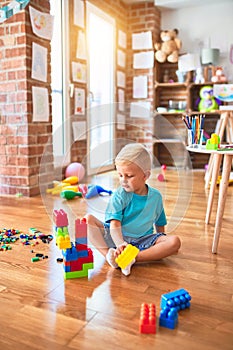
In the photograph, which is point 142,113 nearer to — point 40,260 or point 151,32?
point 151,32

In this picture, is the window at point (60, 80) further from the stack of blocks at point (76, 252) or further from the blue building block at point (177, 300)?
the blue building block at point (177, 300)

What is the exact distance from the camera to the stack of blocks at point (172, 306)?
0.86m

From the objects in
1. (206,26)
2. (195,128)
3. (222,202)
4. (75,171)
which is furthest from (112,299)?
(206,26)

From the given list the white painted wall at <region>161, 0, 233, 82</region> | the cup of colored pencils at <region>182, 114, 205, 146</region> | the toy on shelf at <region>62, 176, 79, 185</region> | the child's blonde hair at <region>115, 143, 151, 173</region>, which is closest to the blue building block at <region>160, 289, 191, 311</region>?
the child's blonde hair at <region>115, 143, 151, 173</region>

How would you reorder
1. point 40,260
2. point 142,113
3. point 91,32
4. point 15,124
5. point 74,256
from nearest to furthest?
point 74,256 → point 40,260 → point 15,124 → point 91,32 → point 142,113

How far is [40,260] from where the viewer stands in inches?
51.1

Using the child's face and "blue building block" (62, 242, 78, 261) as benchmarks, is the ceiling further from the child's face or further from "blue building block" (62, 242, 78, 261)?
"blue building block" (62, 242, 78, 261)

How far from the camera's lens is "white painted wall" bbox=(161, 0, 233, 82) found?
3846mm

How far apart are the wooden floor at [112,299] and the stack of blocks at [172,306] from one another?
2 centimetres

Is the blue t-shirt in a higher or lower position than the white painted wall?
lower

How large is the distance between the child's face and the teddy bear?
3.01 metres

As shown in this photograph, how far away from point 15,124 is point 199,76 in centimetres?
221

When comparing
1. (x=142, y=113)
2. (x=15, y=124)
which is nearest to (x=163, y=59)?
(x=142, y=113)

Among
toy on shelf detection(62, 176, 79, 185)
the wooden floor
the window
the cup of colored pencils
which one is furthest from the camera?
the window
